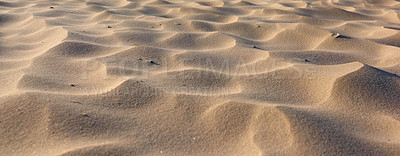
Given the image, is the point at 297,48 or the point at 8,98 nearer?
the point at 8,98

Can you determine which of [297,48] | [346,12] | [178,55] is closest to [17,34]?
[178,55]

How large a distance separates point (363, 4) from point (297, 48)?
2.16m

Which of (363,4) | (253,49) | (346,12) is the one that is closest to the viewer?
(253,49)

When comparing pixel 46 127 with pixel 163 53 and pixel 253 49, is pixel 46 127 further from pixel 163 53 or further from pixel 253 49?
pixel 253 49

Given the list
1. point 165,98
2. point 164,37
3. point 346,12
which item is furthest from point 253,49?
point 346,12

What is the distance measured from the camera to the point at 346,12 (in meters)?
2.84

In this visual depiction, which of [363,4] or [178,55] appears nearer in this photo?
[178,55]

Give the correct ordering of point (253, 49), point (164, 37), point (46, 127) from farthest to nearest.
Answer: point (164, 37) < point (253, 49) < point (46, 127)

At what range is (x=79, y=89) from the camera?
1.27 meters

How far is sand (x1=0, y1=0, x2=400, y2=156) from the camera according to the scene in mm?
994

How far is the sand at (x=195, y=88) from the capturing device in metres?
0.99

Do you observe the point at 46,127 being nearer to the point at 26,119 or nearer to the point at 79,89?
the point at 26,119

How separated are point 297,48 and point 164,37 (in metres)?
0.88

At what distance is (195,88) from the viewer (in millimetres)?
1329
